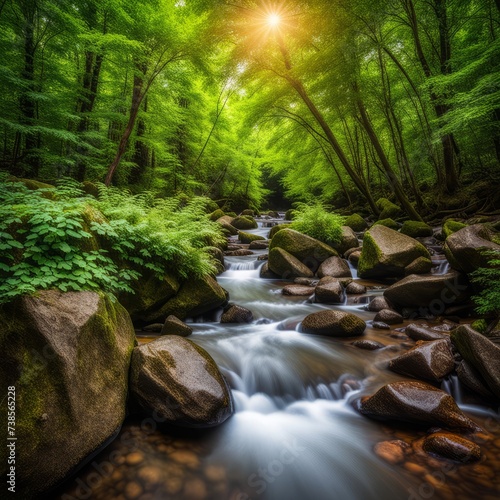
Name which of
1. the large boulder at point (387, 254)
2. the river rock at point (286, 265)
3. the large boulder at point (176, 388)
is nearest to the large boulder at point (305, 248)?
the river rock at point (286, 265)

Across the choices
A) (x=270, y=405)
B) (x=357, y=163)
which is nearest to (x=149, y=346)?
(x=270, y=405)

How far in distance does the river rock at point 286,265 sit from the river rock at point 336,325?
327 cm

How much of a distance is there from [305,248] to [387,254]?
7.68 ft

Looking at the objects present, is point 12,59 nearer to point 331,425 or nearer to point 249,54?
point 249,54

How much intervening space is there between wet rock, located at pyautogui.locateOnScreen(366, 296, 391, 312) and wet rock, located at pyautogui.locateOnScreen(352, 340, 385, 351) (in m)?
1.51

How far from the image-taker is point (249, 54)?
8.71 metres

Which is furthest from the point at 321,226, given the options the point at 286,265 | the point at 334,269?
the point at 286,265

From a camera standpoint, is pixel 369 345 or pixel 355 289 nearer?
pixel 369 345

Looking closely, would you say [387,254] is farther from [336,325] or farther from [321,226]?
[336,325]

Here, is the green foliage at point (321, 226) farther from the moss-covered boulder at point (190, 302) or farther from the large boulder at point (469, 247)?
the moss-covered boulder at point (190, 302)

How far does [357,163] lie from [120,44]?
11565 mm

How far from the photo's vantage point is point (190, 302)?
16.8 ft

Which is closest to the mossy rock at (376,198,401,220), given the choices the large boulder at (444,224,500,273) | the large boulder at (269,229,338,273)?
the large boulder at (269,229,338,273)

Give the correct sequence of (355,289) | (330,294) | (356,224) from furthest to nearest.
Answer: (356,224), (355,289), (330,294)
